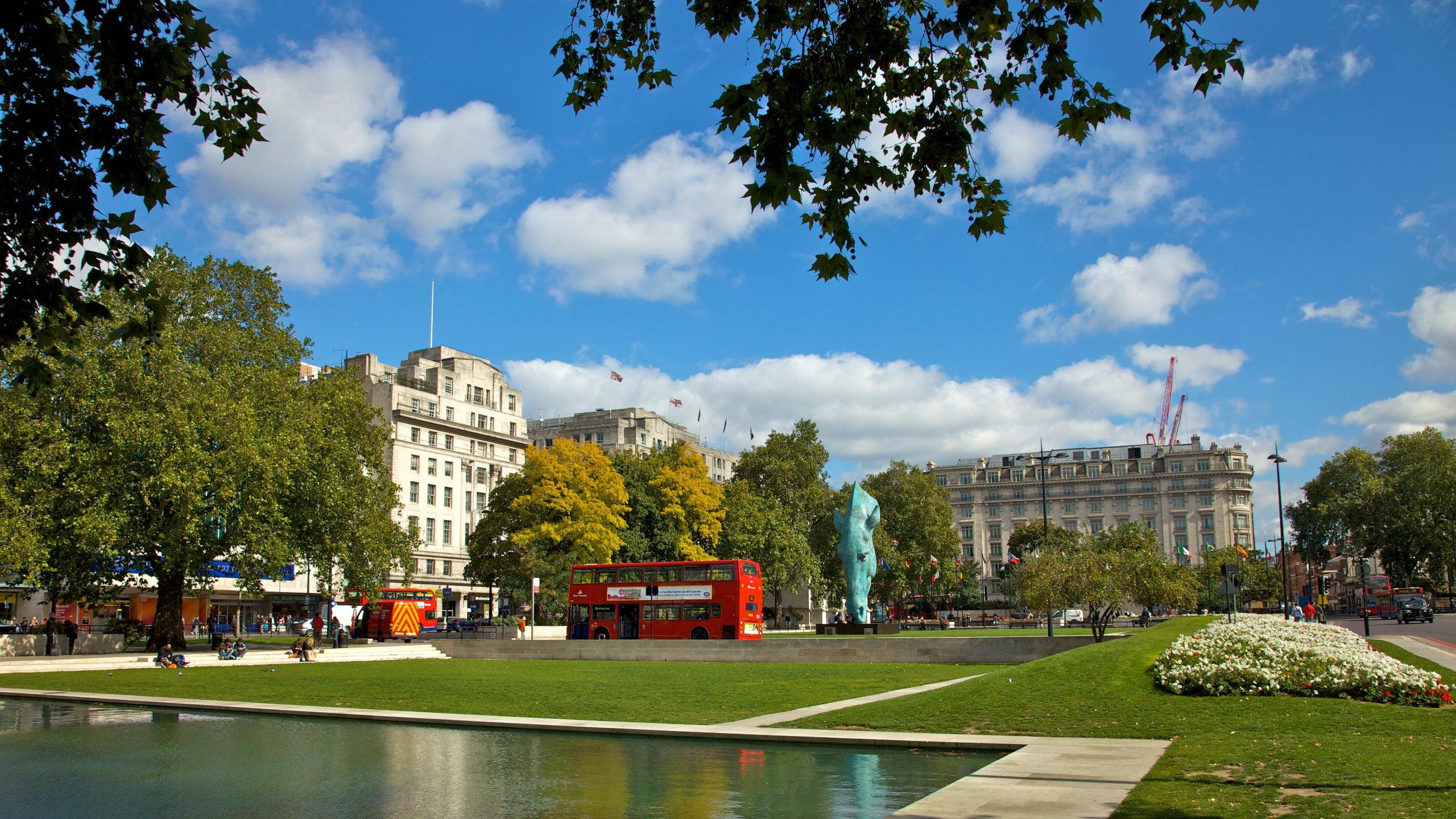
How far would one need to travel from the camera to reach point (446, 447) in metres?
85.7

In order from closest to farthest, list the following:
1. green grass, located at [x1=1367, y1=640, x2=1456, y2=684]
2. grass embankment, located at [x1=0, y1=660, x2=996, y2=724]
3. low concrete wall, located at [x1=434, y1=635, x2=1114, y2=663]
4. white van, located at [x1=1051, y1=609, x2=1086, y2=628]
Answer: grass embankment, located at [x1=0, y1=660, x2=996, y2=724]
green grass, located at [x1=1367, y1=640, x2=1456, y2=684]
low concrete wall, located at [x1=434, y1=635, x2=1114, y2=663]
white van, located at [x1=1051, y1=609, x2=1086, y2=628]

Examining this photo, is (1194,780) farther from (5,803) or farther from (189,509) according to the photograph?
(189,509)

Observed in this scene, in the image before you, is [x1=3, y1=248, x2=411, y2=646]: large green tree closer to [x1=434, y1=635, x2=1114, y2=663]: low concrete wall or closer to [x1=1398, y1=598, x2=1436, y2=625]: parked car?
[x1=434, y1=635, x2=1114, y2=663]: low concrete wall

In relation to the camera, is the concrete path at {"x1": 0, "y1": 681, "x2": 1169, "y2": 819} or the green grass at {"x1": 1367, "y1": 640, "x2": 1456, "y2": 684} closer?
the concrete path at {"x1": 0, "y1": 681, "x2": 1169, "y2": 819}

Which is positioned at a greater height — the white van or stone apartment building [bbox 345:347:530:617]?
stone apartment building [bbox 345:347:530:617]

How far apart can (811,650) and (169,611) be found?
2446 cm

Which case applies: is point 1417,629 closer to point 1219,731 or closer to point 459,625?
point 1219,731

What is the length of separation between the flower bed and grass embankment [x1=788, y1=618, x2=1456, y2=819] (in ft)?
1.45

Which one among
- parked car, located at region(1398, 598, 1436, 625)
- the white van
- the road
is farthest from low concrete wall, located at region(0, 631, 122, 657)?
parked car, located at region(1398, 598, 1436, 625)

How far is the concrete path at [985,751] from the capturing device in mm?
8656

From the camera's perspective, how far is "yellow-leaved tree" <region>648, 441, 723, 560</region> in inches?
2576

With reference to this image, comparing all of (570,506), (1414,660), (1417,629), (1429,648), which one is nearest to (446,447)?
(570,506)

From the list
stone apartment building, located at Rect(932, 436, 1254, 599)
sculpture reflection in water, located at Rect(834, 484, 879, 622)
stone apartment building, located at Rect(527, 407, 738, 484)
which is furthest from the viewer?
stone apartment building, located at Rect(932, 436, 1254, 599)

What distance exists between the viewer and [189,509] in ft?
109
